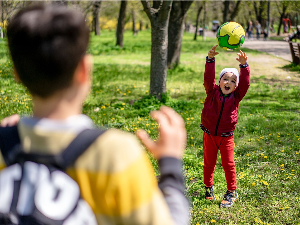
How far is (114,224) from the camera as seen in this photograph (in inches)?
41.4

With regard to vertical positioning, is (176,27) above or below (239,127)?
above

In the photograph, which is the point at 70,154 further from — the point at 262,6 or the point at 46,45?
the point at 262,6

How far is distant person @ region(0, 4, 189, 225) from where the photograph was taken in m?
0.99

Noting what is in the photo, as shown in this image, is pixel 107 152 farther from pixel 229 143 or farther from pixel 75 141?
pixel 229 143

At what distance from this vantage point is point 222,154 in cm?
378

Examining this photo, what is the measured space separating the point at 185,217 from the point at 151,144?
28cm

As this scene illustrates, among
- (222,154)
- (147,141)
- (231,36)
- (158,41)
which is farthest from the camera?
(158,41)

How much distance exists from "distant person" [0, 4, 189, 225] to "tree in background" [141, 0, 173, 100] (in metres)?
6.53

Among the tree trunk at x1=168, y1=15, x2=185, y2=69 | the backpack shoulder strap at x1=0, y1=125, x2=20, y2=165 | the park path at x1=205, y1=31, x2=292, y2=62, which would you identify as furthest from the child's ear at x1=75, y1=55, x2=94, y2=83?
the park path at x1=205, y1=31, x2=292, y2=62

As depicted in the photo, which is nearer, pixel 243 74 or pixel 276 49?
pixel 243 74

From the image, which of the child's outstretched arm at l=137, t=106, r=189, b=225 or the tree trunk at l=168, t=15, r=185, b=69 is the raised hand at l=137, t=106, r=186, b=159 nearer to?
the child's outstretched arm at l=137, t=106, r=189, b=225

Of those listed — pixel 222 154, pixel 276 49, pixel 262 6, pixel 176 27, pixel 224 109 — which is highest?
pixel 262 6

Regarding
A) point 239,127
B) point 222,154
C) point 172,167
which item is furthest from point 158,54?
point 172,167

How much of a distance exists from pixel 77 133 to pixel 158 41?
6.73m
